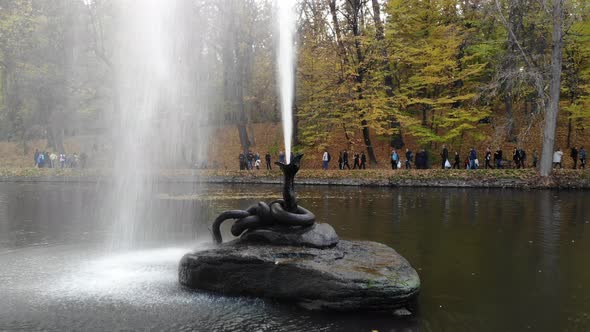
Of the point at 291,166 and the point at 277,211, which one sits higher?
the point at 291,166

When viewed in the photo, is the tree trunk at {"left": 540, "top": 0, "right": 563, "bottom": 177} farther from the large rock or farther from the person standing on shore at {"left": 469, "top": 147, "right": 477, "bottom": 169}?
the large rock

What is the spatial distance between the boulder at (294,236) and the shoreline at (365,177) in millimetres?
21302

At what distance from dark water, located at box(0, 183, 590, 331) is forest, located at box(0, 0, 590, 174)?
13.8 m

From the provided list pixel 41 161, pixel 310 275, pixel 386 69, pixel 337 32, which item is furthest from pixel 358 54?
pixel 310 275

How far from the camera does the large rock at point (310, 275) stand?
7359mm

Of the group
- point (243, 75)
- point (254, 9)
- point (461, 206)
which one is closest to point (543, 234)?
point (461, 206)

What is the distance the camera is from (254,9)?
1468 inches

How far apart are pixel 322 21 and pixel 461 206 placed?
21037 millimetres

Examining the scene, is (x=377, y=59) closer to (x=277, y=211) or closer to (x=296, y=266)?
(x=277, y=211)

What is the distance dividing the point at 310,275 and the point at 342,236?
571 cm

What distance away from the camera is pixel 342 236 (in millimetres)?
13219

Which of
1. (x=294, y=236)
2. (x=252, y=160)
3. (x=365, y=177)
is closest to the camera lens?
(x=294, y=236)

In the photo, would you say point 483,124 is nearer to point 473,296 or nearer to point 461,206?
point 461,206

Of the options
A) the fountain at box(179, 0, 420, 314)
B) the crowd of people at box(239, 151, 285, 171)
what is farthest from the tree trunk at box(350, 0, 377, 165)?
the fountain at box(179, 0, 420, 314)
